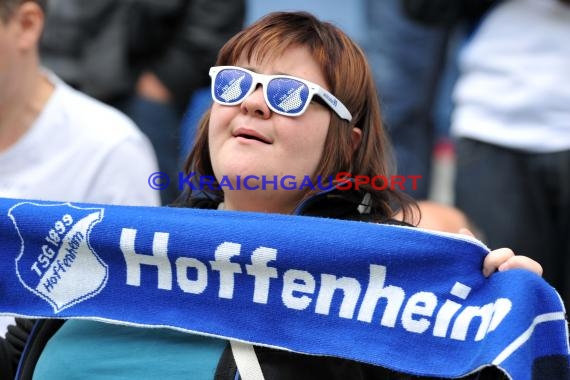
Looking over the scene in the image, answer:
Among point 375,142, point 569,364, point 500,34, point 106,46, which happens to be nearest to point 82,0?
point 106,46

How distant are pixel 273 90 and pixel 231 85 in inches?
4.4

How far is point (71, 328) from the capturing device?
2.67 m

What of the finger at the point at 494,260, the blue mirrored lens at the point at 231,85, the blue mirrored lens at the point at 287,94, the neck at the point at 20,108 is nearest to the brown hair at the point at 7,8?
the neck at the point at 20,108

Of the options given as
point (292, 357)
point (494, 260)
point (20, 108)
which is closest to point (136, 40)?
point (20, 108)

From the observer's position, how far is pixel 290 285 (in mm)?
2461

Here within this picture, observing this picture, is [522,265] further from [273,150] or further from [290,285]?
[273,150]

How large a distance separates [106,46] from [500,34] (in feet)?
5.29

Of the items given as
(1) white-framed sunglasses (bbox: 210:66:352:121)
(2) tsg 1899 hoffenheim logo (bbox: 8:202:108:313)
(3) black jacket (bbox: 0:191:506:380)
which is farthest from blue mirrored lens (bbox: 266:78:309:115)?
(2) tsg 1899 hoffenheim logo (bbox: 8:202:108:313)

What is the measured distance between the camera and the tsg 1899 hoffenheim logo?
2611 mm

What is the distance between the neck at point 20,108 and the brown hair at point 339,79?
40.0 inches

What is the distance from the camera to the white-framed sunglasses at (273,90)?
8.63ft

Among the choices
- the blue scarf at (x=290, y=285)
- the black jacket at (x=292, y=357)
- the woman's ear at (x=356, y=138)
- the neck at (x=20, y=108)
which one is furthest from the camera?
the neck at (x=20, y=108)

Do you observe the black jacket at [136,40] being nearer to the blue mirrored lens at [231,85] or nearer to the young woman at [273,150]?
the young woman at [273,150]

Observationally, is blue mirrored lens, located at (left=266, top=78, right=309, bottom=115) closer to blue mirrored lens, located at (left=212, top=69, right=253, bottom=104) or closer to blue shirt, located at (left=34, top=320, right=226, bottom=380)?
blue mirrored lens, located at (left=212, top=69, right=253, bottom=104)
